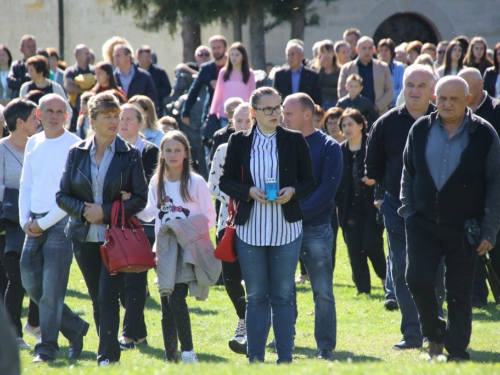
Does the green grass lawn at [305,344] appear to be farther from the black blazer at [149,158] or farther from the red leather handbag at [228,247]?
the black blazer at [149,158]

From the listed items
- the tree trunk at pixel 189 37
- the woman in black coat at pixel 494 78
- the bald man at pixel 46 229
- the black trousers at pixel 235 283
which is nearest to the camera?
the bald man at pixel 46 229

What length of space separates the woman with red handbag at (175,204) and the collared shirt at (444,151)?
2.02 m

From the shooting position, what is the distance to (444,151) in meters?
7.14

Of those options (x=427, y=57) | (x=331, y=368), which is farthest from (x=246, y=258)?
(x=427, y=57)

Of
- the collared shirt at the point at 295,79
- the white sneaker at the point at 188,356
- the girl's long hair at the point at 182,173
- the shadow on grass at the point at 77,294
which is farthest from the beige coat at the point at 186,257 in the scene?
the collared shirt at the point at 295,79

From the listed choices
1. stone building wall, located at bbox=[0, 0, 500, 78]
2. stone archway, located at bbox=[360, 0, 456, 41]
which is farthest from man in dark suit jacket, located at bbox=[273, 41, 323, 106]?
stone archway, located at bbox=[360, 0, 456, 41]

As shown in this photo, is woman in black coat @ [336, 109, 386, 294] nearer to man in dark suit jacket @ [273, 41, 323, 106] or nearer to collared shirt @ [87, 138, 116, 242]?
man in dark suit jacket @ [273, 41, 323, 106]

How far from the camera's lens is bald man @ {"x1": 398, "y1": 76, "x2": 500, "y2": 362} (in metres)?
7.08

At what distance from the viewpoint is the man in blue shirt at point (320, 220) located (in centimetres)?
791

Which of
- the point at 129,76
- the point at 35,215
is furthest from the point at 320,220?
the point at 129,76

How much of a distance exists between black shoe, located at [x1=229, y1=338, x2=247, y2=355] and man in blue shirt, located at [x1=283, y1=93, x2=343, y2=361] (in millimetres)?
735

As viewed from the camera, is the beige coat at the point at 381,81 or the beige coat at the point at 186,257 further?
the beige coat at the point at 381,81

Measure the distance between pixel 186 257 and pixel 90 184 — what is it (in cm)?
103

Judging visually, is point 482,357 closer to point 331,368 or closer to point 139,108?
point 331,368
